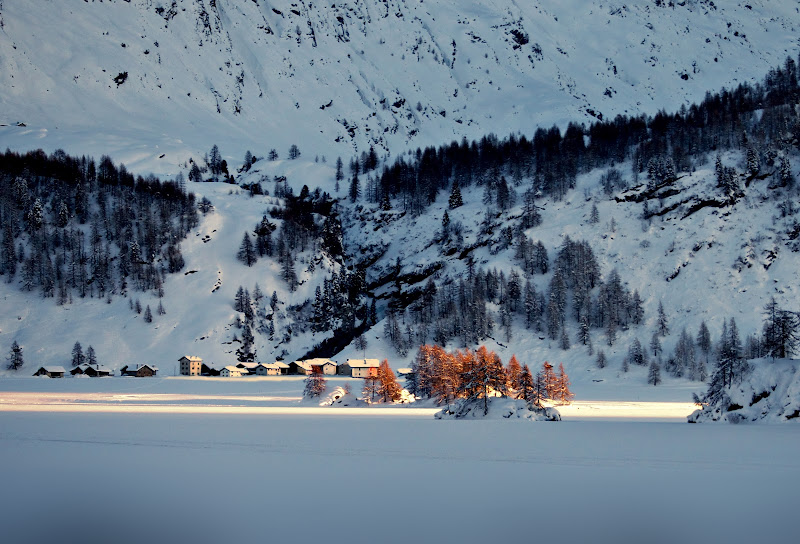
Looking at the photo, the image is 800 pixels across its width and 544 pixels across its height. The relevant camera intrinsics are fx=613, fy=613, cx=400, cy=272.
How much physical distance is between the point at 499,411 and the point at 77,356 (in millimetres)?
87013

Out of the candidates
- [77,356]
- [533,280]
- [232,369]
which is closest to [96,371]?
[77,356]

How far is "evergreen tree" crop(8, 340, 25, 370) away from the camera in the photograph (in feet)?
336

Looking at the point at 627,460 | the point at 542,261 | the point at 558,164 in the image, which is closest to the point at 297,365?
the point at 542,261

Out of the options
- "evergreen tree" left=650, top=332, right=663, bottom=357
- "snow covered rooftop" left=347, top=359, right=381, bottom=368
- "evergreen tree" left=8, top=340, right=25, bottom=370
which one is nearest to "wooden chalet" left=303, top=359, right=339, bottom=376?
"snow covered rooftop" left=347, top=359, right=381, bottom=368

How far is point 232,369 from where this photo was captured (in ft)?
359

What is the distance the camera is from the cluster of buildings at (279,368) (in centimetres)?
10588

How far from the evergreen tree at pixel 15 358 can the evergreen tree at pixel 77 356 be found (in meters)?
7.97

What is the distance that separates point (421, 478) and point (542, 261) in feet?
362

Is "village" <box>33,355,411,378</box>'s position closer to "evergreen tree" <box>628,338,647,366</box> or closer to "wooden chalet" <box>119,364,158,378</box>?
"wooden chalet" <box>119,364,158,378</box>

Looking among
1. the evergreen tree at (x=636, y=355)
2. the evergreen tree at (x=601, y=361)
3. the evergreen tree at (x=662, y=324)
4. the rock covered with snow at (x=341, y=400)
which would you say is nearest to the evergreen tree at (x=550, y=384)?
the rock covered with snow at (x=341, y=400)

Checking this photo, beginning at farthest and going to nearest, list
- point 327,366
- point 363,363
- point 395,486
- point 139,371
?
point 327,366 < point 363,363 < point 139,371 < point 395,486

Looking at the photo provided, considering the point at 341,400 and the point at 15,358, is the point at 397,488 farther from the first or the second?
the point at 15,358

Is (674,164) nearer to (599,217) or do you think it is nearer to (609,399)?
(599,217)

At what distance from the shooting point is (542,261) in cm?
12450
